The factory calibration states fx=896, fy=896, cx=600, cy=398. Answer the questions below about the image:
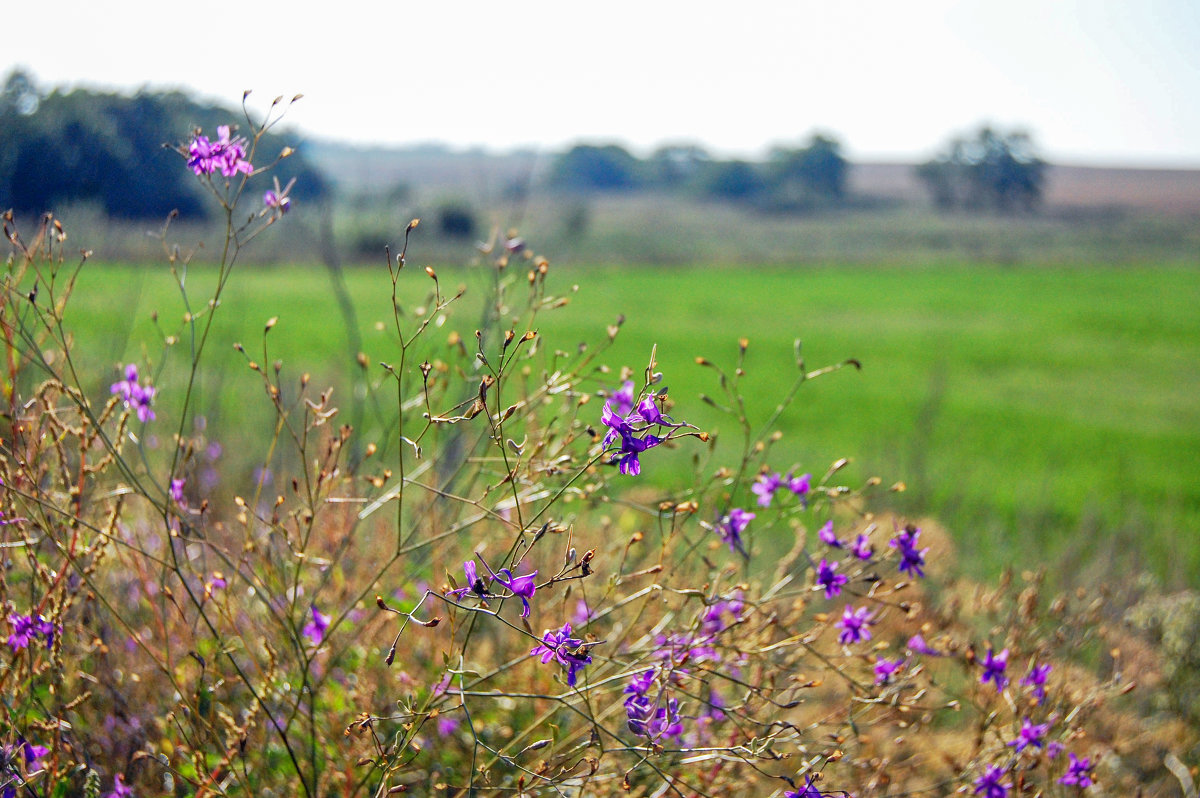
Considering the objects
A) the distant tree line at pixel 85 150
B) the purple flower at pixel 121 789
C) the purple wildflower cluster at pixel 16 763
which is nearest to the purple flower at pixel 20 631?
the purple wildflower cluster at pixel 16 763

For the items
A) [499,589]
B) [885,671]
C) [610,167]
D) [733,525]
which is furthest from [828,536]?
[610,167]

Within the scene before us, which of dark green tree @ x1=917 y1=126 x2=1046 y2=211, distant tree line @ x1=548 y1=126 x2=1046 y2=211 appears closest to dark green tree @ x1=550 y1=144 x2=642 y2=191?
distant tree line @ x1=548 y1=126 x2=1046 y2=211

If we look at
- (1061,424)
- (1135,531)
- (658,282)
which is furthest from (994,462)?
(658,282)

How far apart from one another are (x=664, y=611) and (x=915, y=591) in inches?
58.6

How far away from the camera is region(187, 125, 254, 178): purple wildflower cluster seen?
5.93 ft

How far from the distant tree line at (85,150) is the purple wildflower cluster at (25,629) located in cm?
603

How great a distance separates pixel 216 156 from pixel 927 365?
2218 centimetres

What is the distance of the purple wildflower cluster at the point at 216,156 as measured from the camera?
1807 mm

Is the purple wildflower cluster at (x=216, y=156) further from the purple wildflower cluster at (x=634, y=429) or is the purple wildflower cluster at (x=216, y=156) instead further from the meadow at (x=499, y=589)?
the purple wildflower cluster at (x=634, y=429)

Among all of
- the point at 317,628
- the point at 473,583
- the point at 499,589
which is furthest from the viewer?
the point at 499,589

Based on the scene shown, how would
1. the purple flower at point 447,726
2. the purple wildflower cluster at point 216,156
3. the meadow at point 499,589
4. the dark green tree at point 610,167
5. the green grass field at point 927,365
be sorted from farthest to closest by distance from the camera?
the dark green tree at point 610,167 < the green grass field at point 927,365 < the purple flower at point 447,726 < the purple wildflower cluster at point 216,156 < the meadow at point 499,589

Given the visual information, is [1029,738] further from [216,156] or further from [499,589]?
[216,156]

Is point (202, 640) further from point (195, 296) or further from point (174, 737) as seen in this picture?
point (195, 296)

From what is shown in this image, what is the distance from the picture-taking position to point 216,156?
1813 millimetres
